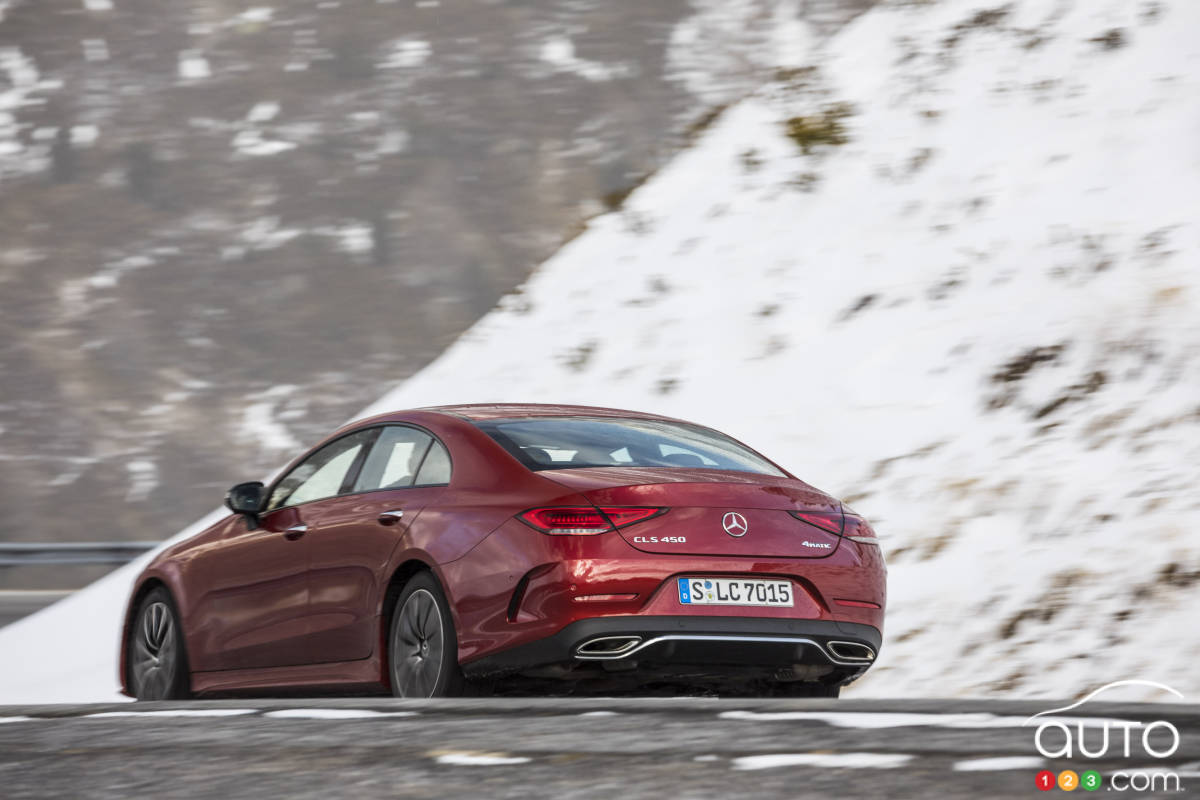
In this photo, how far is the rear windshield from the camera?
6727mm

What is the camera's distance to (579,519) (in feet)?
20.4

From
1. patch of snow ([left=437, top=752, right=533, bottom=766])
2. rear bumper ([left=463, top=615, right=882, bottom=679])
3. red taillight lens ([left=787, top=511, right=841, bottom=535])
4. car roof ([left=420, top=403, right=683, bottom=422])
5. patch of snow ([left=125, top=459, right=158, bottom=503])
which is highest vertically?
car roof ([left=420, top=403, right=683, bottom=422])

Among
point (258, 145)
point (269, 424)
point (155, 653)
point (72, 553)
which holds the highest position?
point (258, 145)

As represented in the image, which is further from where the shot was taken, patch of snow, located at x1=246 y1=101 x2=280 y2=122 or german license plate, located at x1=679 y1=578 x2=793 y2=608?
patch of snow, located at x1=246 y1=101 x2=280 y2=122

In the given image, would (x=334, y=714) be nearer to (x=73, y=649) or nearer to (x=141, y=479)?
(x=73, y=649)

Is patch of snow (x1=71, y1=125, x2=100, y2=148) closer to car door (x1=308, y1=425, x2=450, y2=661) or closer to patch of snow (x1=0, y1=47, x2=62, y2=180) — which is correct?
patch of snow (x1=0, y1=47, x2=62, y2=180)

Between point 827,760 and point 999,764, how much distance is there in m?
0.46

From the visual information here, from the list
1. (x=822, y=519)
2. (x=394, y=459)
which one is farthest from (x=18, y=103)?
(x=822, y=519)

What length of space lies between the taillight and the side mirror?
214cm

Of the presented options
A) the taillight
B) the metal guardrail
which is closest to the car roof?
the taillight

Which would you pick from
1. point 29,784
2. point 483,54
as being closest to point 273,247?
point 483,54

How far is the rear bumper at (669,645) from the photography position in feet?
20.2

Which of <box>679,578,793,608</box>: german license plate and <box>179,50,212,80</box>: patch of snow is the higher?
<box>179,50,212,80</box>: patch of snow

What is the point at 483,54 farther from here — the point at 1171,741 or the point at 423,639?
the point at 1171,741
